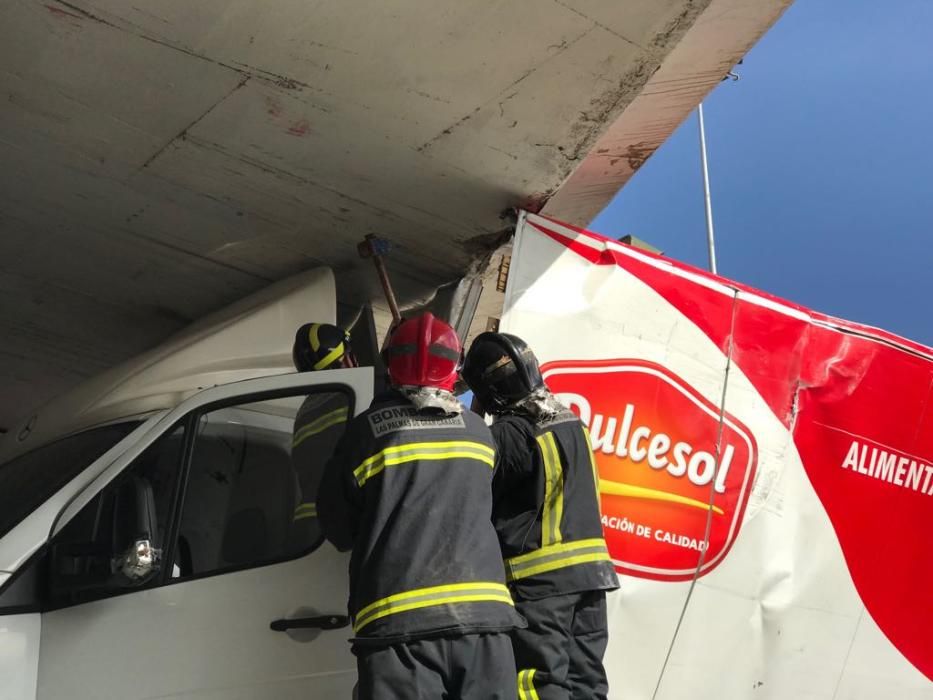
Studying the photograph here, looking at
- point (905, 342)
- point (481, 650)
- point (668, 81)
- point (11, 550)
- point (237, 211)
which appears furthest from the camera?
point (905, 342)

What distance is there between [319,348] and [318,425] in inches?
14.9

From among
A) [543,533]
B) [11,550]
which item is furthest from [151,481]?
[543,533]

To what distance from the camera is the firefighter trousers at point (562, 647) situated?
3.09 meters

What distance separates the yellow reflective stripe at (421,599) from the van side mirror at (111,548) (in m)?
0.72

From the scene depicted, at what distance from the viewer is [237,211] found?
438cm

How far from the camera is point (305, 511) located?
3.28 m

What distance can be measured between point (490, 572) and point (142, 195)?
2.40 meters

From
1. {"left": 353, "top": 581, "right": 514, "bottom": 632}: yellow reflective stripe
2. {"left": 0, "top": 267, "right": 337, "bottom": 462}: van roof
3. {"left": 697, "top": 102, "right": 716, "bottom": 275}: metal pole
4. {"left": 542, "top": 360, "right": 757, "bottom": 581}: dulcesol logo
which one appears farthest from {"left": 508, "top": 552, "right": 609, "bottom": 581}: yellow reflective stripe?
{"left": 697, "top": 102, "right": 716, "bottom": 275}: metal pole

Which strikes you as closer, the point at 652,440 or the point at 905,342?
the point at 652,440

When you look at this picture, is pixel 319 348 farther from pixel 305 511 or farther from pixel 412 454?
pixel 412 454

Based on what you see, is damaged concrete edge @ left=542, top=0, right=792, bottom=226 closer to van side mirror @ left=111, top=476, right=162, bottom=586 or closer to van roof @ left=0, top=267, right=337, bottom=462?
van roof @ left=0, top=267, right=337, bottom=462

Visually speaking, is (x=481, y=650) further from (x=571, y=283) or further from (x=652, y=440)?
(x=571, y=283)

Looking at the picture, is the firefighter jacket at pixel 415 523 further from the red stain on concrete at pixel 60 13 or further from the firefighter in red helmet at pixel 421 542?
the red stain on concrete at pixel 60 13

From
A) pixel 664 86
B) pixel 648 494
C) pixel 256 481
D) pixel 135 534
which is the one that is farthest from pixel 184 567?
pixel 664 86
